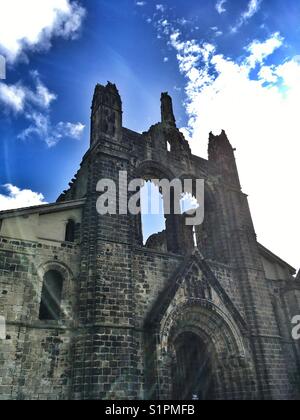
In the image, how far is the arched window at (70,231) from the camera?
13.6m

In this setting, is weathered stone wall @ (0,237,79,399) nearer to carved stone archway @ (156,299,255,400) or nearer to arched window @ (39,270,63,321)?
arched window @ (39,270,63,321)

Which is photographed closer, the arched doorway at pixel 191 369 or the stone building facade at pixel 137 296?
the stone building facade at pixel 137 296

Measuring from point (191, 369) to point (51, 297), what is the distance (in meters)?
6.47

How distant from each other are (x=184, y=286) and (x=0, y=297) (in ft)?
21.7

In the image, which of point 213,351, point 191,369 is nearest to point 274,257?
point 213,351

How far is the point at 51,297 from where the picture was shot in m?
12.1

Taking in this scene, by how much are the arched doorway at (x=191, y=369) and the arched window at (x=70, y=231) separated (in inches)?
229

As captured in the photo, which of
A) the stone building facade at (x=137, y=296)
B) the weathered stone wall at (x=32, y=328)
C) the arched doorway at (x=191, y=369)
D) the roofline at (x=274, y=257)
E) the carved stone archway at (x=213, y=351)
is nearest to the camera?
the weathered stone wall at (x=32, y=328)

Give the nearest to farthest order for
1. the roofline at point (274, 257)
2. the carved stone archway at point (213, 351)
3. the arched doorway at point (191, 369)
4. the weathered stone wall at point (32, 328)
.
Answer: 1. the weathered stone wall at point (32, 328)
2. the carved stone archway at point (213, 351)
3. the arched doorway at point (191, 369)
4. the roofline at point (274, 257)

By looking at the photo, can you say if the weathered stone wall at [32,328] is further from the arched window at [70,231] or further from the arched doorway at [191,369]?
the arched doorway at [191,369]

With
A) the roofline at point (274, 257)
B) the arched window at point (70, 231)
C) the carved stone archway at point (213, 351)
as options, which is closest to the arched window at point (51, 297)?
the arched window at point (70, 231)

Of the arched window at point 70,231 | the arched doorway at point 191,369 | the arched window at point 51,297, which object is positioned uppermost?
the arched window at point 70,231

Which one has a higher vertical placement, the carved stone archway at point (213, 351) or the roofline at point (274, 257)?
the roofline at point (274, 257)
